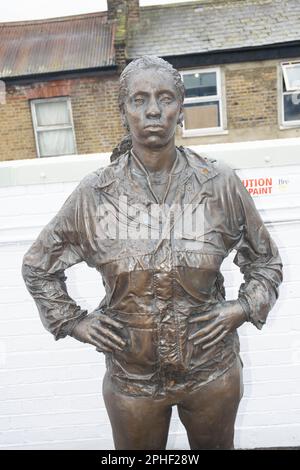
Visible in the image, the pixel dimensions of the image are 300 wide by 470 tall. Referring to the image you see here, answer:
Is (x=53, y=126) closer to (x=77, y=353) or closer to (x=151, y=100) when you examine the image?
(x=77, y=353)

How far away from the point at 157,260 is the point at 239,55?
29.7ft

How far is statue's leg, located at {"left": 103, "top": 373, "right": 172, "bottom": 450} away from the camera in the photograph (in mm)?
1936

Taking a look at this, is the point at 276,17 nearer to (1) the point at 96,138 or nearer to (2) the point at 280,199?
(1) the point at 96,138

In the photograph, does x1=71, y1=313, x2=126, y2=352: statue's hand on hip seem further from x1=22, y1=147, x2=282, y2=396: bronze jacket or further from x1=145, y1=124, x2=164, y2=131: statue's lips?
x1=145, y1=124, x2=164, y2=131: statue's lips

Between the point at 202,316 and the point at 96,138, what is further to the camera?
the point at 96,138

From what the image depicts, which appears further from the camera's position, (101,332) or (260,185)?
(260,185)

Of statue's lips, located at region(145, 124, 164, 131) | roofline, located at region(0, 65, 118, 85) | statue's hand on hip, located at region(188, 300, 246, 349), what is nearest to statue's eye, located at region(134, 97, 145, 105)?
statue's lips, located at region(145, 124, 164, 131)

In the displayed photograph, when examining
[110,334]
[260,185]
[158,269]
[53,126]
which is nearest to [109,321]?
[110,334]

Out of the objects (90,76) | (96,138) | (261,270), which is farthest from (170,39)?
(261,270)

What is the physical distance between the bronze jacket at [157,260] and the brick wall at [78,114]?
832cm

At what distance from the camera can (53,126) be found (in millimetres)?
10367

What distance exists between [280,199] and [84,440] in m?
2.54
